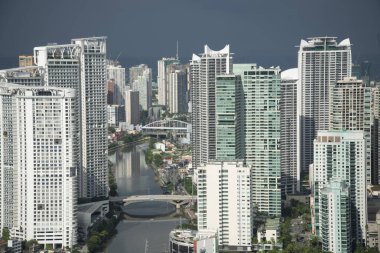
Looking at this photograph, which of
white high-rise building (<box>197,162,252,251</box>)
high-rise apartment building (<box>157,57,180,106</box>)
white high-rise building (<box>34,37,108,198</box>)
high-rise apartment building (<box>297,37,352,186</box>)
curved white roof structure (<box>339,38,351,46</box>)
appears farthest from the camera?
high-rise apartment building (<box>157,57,180,106</box>)

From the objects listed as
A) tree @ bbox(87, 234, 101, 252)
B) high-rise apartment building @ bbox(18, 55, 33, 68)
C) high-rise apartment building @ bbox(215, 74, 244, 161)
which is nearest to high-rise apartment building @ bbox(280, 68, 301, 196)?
high-rise apartment building @ bbox(215, 74, 244, 161)

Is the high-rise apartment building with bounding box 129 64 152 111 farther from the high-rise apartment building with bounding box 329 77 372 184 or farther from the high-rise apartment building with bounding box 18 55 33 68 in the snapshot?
the high-rise apartment building with bounding box 329 77 372 184

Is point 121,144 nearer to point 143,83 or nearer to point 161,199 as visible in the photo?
point 143,83

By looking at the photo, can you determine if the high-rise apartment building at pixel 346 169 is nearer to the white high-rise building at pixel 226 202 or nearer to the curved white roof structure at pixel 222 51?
the white high-rise building at pixel 226 202

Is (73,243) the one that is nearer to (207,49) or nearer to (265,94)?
(265,94)

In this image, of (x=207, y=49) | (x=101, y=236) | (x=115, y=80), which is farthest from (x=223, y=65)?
(x=115, y=80)

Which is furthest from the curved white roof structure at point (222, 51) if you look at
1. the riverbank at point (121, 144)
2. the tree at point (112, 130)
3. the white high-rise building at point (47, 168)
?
the tree at point (112, 130)
